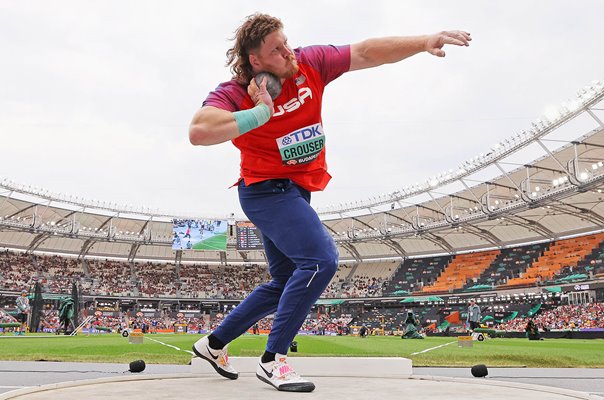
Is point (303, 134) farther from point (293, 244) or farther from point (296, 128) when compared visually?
point (293, 244)

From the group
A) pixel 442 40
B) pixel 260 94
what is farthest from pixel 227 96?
pixel 442 40

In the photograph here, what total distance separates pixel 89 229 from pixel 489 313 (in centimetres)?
3546

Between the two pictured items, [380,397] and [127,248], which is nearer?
[380,397]

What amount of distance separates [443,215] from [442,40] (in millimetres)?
41320

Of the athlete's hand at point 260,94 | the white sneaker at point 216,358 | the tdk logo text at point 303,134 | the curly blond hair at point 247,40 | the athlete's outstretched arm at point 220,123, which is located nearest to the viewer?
the athlete's outstretched arm at point 220,123

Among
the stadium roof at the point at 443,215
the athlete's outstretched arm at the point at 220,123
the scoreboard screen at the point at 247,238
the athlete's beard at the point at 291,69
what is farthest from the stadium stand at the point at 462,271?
the athlete's outstretched arm at the point at 220,123

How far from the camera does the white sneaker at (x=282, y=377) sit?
8.22 ft

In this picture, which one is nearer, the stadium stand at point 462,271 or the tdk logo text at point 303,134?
the tdk logo text at point 303,134

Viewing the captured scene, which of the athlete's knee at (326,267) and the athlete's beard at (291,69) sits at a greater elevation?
the athlete's beard at (291,69)

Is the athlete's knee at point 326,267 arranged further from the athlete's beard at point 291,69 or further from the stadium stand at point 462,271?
the stadium stand at point 462,271

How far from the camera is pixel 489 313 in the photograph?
122ft

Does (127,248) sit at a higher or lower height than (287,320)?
higher

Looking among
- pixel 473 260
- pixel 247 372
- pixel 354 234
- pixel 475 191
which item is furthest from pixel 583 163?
pixel 247 372

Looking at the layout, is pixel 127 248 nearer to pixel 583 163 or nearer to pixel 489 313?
pixel 489 313
